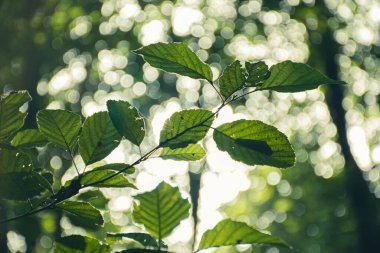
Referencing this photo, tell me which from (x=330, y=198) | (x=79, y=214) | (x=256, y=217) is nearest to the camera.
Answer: (x=79, y=214)

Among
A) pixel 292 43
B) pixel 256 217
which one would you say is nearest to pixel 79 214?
pixel 292 43

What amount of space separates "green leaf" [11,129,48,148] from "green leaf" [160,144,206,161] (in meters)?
0.35

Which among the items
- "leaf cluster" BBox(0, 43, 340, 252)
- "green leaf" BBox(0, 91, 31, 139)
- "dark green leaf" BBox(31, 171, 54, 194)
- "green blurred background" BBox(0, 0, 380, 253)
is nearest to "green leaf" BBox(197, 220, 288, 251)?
"leaf cluster" BBox(0, 43, 340, 252)

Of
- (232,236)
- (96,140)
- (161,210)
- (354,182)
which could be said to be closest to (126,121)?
(96,140)

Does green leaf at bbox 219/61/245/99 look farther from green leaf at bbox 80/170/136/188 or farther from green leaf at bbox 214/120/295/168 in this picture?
green leaf at bbox 80/170/136/188

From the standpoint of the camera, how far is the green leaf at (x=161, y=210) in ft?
2.22

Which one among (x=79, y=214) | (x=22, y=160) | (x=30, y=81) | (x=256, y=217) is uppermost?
(x=22, y=160)

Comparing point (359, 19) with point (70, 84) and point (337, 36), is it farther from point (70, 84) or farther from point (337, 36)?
point (70, 84)

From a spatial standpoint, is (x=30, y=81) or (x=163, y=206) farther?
(x=30, y=81)

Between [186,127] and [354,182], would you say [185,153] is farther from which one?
[354,182]

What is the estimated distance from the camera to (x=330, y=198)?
10.4 metres

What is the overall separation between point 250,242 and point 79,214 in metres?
0.37

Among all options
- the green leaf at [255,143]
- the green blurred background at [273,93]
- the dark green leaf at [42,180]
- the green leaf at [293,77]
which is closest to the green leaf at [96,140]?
the dark green leaf at [42,180]

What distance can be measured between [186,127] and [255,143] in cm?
14
